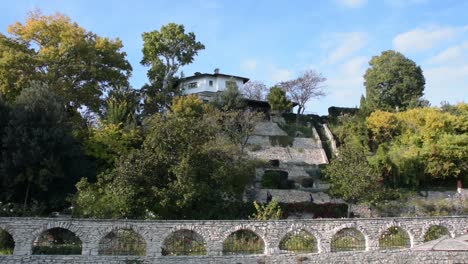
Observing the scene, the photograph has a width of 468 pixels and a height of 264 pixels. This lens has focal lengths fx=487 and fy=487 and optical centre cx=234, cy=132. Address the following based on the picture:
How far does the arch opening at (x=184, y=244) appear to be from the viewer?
62.9 feet

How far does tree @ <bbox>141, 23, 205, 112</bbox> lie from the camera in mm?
44188

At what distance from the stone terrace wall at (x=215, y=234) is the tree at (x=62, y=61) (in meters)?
16.0

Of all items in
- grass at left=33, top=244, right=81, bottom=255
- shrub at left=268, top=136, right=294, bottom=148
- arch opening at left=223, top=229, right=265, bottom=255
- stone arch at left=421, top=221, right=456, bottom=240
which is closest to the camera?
grass at left=33, top=244, right=81, bottom=255

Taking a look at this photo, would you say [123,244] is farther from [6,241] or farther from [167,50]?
[167,50]

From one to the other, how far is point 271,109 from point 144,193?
2685 centimetres

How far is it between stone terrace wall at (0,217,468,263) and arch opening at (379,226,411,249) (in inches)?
14.4

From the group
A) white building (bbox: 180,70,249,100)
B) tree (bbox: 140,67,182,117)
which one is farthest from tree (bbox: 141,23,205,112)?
white building (bbox: 180,70,249,100)

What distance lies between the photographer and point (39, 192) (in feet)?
88.2

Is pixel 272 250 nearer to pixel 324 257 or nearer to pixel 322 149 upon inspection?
pixel 324 257

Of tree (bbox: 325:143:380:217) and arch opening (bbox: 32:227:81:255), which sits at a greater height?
tree (bbox: 325:143:380:217)

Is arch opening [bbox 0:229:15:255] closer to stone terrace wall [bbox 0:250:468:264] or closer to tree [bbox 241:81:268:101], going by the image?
stone terrace wall [bbox 0:250:468:264]

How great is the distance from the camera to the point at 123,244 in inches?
743

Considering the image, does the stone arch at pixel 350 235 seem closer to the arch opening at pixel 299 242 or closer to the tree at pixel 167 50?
the arch opening at pixel 299 242

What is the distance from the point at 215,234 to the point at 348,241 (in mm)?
5799
